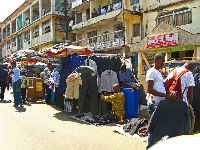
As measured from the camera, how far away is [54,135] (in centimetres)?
827

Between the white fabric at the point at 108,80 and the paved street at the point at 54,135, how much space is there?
4.44ft

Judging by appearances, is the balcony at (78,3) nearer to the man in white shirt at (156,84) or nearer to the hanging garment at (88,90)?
the hanging garment at (88,90)

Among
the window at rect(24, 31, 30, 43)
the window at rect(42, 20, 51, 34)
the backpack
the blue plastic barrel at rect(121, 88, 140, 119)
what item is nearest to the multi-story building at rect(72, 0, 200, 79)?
the window at rect(42, 20, 51, 34)

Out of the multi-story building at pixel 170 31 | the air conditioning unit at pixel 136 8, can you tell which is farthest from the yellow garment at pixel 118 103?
the air conditioning unit at pixel 136 8

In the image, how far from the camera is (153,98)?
6172 mm

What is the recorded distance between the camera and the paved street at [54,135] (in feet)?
23.8

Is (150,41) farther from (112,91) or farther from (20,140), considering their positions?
(20,140)

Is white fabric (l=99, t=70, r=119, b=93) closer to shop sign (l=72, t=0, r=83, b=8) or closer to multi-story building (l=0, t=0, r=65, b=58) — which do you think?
shop sign (l=72, t=0, r=83, b=8)

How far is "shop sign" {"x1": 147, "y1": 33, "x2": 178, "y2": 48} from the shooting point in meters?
20.9

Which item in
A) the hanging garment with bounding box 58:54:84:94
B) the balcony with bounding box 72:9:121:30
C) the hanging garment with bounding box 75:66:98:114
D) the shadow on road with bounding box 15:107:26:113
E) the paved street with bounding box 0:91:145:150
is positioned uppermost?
the balcony with bounding box 72:9:121:30

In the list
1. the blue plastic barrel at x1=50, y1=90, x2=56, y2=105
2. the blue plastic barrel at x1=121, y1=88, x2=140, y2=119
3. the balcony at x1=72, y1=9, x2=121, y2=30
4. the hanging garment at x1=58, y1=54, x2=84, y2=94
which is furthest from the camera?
the balcony at x1=72, y1=9, x2=121, y2=30

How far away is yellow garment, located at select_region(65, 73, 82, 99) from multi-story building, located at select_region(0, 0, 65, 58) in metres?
33.8

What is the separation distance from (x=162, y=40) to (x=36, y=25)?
105 feet

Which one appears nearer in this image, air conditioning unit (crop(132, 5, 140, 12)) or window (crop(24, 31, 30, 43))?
air conditioning unit (crop(132, 5, 140, 12))
